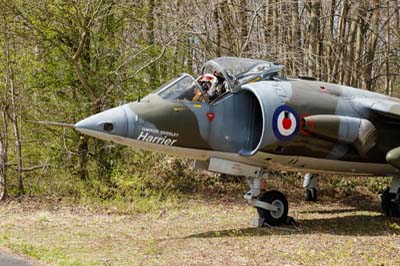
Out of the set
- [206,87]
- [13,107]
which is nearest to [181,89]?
[206,87]

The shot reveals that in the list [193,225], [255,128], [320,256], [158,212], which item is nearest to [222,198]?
[158,212]

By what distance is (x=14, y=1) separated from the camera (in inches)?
506

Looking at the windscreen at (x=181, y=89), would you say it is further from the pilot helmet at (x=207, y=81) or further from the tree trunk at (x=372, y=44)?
the tree trunk at (x=372, y=44)

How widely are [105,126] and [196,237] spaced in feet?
7.38

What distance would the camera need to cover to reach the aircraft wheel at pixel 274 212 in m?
9.37

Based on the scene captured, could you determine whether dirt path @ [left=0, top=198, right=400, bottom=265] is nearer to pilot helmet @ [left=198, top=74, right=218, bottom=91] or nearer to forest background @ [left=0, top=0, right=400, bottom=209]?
forest background @ [left=0, top=0, right=400, bottom=209]

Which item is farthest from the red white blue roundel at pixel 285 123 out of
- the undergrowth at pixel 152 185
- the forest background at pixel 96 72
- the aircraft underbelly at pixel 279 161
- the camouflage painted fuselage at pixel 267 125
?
the forest background at pixel 96 72

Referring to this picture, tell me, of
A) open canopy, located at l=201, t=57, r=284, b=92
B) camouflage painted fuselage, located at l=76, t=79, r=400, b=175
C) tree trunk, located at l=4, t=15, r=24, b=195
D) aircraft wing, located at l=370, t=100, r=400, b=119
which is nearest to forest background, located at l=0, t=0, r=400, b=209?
tree trunk, located at l=4, t=15, r=24, b=195

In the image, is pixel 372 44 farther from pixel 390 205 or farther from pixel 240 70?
pixel 240 70

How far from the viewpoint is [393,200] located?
11180 millimetres

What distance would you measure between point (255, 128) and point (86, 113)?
5640 mm

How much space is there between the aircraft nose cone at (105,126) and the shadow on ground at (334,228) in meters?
2.06

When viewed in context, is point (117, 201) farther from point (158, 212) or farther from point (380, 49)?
point (380, 49)

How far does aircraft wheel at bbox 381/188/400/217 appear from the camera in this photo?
437 inches
